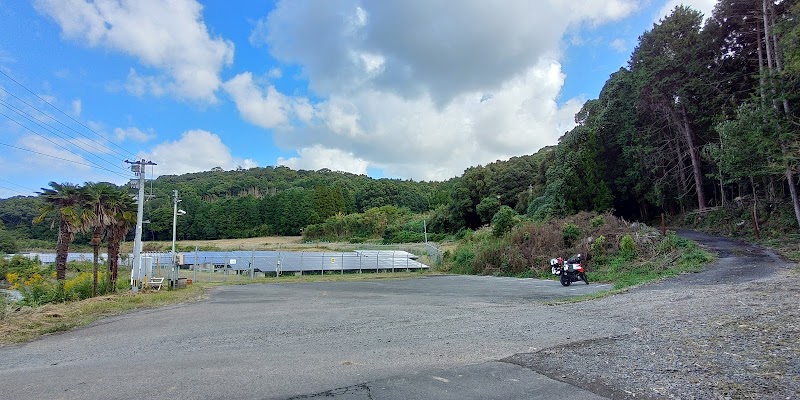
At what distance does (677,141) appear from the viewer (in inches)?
1382

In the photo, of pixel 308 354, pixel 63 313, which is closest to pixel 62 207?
pixel 63 313

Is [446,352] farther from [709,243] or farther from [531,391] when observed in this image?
[709,243]

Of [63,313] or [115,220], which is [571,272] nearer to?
[63,313]

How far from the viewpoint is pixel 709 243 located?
75.3 feet

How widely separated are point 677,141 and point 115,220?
4005 centimetres

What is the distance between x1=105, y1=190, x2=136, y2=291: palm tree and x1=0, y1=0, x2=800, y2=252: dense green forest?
2.78 metres

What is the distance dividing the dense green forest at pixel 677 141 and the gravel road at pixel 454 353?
12.7 m

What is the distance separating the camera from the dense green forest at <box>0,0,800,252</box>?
2081 cm

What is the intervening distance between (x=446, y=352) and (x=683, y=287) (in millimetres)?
9717

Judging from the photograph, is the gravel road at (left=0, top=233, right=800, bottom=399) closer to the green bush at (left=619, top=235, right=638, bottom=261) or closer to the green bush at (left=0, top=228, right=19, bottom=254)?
the green bush at (left=619, top=235, right=638, bottom=261)

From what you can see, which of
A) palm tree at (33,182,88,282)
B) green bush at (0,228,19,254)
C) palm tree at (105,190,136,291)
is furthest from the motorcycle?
green bush at (0,228,19,254)

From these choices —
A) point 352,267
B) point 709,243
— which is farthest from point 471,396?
point 352,267

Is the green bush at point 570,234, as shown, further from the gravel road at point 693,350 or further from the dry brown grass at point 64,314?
the dry brown grass at point 64,314

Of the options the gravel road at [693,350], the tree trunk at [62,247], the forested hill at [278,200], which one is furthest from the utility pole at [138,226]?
the forested hill at [278,200]
